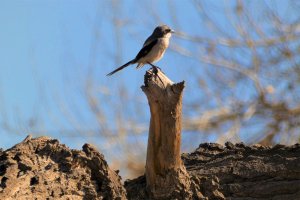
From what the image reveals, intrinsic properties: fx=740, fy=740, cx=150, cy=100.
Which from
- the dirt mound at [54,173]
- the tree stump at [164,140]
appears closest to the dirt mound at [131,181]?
the dirt mound at [54,173]

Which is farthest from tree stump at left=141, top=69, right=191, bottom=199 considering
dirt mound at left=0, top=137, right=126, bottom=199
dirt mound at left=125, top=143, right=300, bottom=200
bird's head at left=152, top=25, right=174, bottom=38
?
bird's head at left=152, top=25, right=174, bottom=38

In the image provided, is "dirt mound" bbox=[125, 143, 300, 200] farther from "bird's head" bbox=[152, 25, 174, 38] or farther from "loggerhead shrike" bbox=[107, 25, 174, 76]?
"bird's head" bbox=[152, 25, 174, 38]

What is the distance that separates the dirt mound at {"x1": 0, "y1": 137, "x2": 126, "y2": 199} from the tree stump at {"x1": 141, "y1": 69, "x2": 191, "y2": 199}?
11.7 inches

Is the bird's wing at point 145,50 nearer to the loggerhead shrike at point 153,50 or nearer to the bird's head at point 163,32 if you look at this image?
the loggerhead shrike at point 153,50

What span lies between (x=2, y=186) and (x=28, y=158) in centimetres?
39

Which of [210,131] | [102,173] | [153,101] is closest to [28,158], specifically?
[102,173]

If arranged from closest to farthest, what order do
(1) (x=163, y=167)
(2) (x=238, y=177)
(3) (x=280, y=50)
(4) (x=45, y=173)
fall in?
(4) (x=45, y=173) < (1) (x=163, y=167) < (2) (x=238, y=177) < (3) (x=280, y=50)

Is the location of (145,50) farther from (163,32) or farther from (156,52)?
(163,32)

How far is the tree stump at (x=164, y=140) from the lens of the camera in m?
5.16

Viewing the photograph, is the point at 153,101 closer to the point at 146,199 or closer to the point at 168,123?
the point at 168,123

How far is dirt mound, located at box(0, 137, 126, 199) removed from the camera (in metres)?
4.82

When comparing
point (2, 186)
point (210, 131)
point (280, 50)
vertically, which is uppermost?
point (280, 50)

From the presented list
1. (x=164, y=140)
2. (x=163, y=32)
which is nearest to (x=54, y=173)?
(x=164, y=140)

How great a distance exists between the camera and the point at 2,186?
4.70 m
